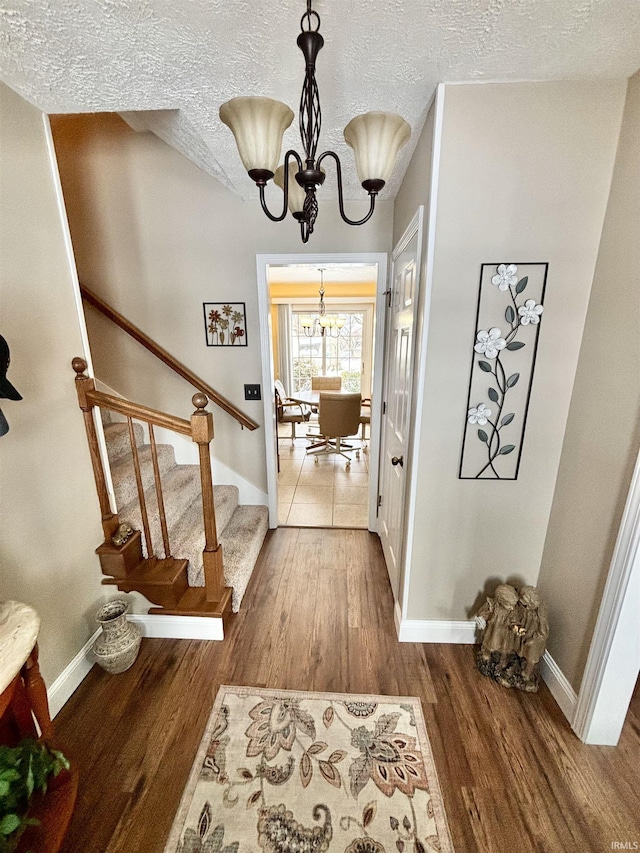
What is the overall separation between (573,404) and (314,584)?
1.77 metres

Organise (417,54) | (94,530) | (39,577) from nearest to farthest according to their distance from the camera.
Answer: (417,54), (39,577), (94,530)

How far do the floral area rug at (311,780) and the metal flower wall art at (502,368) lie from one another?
112cm

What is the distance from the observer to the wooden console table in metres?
0.86

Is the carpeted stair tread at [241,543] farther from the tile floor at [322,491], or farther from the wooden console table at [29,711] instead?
the wooden console table at [29,711]

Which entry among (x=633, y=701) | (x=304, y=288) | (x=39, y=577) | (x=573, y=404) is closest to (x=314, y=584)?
(x=39, y=577)

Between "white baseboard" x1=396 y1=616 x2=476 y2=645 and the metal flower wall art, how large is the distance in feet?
2.67

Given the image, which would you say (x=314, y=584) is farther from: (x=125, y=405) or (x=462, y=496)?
(x=125, y=405)

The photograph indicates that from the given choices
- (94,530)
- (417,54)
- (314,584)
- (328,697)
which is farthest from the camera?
(314,584)

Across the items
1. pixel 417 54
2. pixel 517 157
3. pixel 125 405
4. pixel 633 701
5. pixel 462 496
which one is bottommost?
pixel 633 701

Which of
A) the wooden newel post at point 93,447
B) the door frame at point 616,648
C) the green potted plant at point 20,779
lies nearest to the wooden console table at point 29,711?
the green potted plant at point 20,779

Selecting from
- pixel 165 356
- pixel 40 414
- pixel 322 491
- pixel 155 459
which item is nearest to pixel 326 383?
pixel 322 491

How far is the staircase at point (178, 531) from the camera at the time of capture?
1802 millimetres

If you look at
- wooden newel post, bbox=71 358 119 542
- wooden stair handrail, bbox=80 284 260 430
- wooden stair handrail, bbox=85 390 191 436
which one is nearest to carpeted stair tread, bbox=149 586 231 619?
wooden newel post, bbox=71 358 119 542

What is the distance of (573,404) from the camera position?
1.46m
